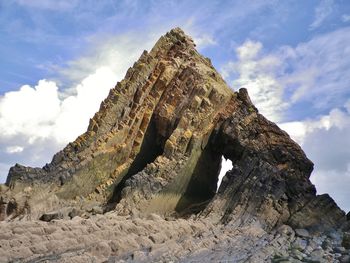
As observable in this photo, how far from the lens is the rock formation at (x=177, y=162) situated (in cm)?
2041

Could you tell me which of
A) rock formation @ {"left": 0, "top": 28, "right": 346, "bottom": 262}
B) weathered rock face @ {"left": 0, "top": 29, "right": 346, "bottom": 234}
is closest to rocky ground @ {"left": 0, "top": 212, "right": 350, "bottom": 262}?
rock formation @ {"left": 0, "top": 28, "right": 346, "bottom": 262}

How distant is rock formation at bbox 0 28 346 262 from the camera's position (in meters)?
20.4

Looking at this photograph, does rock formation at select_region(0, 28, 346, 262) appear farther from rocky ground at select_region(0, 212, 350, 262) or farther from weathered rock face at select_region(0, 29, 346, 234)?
rocky ground at select_region(0, 212, 350, 262)

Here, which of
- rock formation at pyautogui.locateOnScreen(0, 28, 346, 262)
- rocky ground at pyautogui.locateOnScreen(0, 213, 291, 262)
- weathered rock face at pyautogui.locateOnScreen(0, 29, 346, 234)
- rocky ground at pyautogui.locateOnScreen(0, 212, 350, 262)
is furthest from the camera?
weathered rock face at pyautogui.locateOnScreen(0, 29, 346, 234)

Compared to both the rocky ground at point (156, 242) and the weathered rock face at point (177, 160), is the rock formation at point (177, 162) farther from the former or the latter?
the rocky ground at point (156, 242)

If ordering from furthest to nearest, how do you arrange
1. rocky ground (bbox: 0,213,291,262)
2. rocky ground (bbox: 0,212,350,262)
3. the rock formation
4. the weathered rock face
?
the weathered rock face < the rock formation < rocky ground (bbox: 0,212,350,262) < rocky ground (bbox: 0,213,291,262)

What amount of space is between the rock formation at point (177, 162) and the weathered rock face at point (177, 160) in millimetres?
48

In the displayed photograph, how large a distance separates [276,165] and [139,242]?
9.52 metres

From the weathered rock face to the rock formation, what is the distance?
0.05 meters

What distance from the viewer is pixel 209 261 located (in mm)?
15250

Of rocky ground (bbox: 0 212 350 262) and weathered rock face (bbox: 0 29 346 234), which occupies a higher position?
weathered rock face (bbox: 0 29 346 234)

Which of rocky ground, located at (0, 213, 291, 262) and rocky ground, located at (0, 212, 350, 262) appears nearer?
rocky ground, located at (0, 213, 291, 262)

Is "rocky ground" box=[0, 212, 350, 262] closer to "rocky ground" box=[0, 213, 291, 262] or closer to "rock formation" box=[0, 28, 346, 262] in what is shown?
"rocky ground" box=[0, 213, 291, 262]

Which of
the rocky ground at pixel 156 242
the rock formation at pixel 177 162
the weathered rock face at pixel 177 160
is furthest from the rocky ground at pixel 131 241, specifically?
the weathered rock face at pixel 177 160
